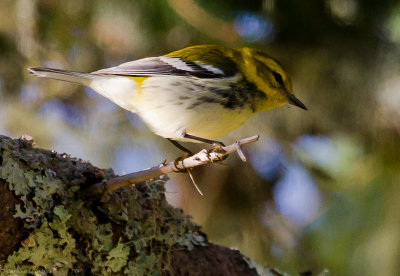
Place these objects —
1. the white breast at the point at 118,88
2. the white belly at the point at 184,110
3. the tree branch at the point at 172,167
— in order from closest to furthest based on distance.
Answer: the tree branch at the point at 172,167
the white belly at the point at 184,110
the white breast at the point at 118,88

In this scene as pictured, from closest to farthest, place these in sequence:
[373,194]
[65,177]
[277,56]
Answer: [65,177]
[373,194]
[277,56]

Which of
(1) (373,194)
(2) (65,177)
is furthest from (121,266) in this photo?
(1) (373,194)

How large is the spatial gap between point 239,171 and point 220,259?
3.46 feet

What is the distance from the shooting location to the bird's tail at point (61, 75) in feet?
7.54

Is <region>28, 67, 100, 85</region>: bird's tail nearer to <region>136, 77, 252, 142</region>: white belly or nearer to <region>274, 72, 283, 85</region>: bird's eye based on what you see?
<region>136, 77, 252, 142</region>: white belly

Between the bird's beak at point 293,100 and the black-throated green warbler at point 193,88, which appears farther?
the bird's beak at point 293,100

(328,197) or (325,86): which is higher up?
(325,86)

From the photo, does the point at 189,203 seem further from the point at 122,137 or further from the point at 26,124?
the point at 26,124

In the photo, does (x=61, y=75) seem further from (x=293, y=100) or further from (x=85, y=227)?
(x=293, y=100)

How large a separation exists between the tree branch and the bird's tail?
1.75 ft

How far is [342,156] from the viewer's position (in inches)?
123

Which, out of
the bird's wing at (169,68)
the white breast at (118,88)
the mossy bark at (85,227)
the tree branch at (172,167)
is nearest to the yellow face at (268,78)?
the bird's wing at (169,68)

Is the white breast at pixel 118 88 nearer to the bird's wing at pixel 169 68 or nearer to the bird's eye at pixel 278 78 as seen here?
the bird's wing at pixel 169 68

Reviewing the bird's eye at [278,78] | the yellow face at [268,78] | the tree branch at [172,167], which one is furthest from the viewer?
the bird's eye at [278,78]
